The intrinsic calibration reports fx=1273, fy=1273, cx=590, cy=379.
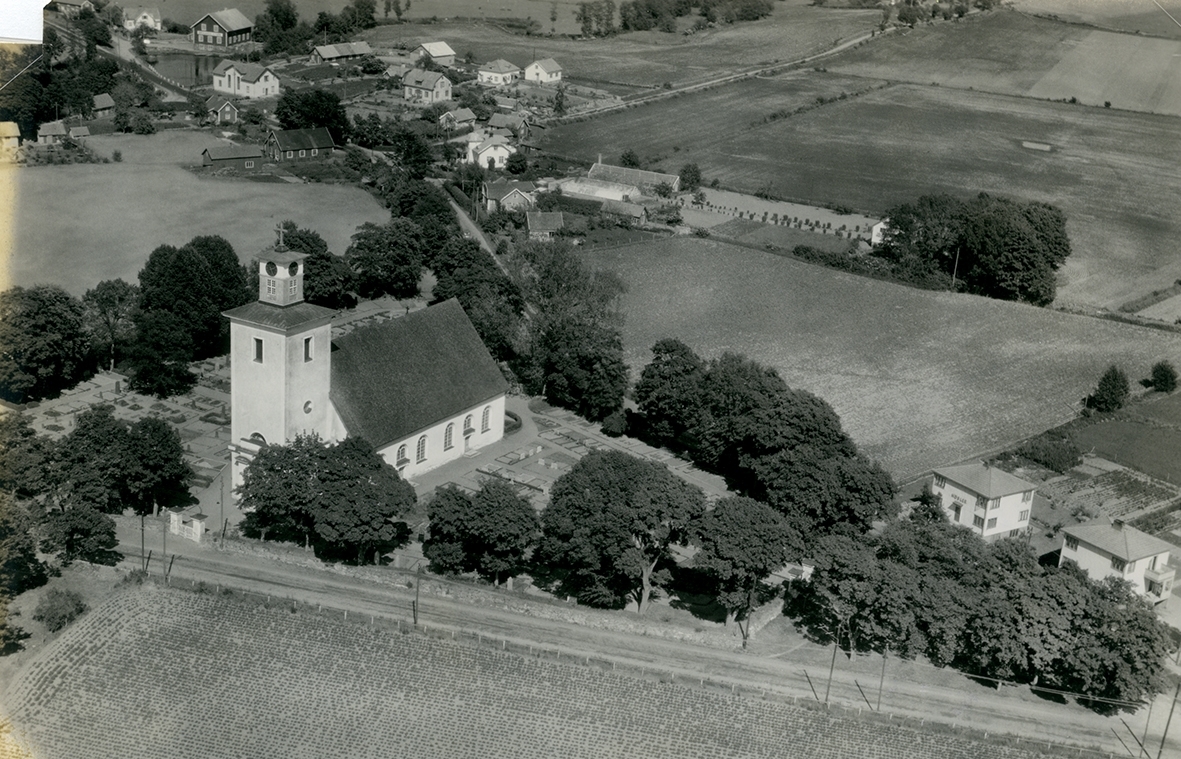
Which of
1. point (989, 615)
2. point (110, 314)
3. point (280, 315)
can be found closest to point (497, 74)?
point (110, 314)

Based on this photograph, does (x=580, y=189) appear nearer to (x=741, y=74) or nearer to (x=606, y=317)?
(x=606, y=317)

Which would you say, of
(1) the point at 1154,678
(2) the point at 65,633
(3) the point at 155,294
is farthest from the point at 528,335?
(1) the point at 1154,678

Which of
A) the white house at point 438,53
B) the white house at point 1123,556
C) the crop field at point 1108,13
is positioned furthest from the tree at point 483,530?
the crop field at point 1108,13

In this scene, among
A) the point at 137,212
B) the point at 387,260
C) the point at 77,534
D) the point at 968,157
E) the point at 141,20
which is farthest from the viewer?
the point at 141,20

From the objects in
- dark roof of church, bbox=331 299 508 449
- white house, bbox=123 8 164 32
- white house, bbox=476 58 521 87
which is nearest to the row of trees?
dark roof of church, bbox=331 299 508 449

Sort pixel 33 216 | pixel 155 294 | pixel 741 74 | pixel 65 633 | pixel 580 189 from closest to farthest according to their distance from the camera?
pixel 65 633 → pixel 155 294 → pixel 33 216 → pixel 580 189 → pixel 741 74

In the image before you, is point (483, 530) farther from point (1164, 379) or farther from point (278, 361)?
point (1164, 379)
